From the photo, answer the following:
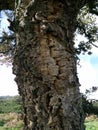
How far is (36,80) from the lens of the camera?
434 cm

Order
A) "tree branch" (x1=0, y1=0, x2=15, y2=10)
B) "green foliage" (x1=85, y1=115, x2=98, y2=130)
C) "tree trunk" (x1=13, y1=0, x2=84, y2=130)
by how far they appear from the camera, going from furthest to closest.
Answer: "green foliage" (x1=85, y1=115, x2=98, y2=130), "tree branch" (x1=0, y1=0, x2=15, y2=10), "tree trunk" (x1=13, y1=0, x2=84, y2=130)

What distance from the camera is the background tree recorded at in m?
4.22

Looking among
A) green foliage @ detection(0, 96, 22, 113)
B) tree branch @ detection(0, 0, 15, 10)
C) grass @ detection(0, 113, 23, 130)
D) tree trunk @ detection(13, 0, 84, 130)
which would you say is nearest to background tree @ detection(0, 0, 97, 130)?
tree trunk @ detection(13, 0, 84, 130)

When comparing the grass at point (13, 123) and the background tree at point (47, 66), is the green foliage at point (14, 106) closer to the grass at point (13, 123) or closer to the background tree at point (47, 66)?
the grass at point (13, 123)

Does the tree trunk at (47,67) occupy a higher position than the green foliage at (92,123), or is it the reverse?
the green foliage at (92,123)

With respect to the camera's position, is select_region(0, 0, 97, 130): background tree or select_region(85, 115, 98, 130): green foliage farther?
select_region(85, 115, 98, 130): green foliage

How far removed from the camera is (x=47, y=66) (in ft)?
14.3

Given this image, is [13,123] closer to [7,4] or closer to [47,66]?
[7,4]

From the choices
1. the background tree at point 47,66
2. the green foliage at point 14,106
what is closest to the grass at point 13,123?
the green foliage at point 14,106

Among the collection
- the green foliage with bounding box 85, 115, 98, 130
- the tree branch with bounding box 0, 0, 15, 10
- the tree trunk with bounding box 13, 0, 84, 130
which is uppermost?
the tree branch with bounding box 0, 0, 15, 10

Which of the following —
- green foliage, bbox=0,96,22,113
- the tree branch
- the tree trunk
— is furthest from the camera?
green foliage, bbox=0,96,22,113

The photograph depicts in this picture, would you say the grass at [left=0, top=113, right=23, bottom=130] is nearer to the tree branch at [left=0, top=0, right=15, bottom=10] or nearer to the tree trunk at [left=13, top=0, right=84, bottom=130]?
the tree branch at [left=0, top=0, right=15, bottom=10]

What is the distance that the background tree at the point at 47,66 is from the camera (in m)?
4.22

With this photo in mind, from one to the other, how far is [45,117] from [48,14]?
1.21 m
